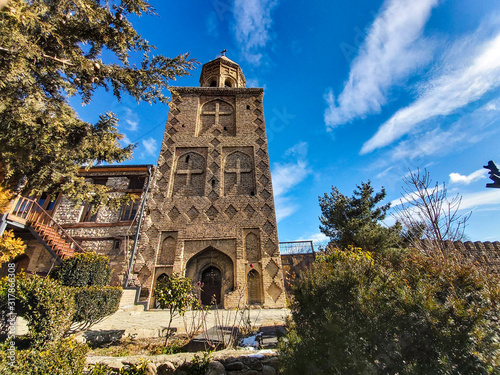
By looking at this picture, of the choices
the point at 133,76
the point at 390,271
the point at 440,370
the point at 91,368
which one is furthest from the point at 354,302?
the point at 133,76

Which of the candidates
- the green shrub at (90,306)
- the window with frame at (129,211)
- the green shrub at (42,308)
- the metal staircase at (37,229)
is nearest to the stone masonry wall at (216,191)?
the window with frame at (129,211)

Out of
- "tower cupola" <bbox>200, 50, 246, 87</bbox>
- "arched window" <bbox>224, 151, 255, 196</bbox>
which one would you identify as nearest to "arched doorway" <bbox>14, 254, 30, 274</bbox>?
"arched window" <bbox>224, 151, 255, 196</bbox>

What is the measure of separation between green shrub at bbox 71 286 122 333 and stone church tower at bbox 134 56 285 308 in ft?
12.3

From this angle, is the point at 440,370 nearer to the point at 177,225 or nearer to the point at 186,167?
the point at 177,225

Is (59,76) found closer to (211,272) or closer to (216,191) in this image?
(216,191)

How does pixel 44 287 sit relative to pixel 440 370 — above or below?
above

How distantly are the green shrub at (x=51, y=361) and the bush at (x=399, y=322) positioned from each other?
317 centimetres

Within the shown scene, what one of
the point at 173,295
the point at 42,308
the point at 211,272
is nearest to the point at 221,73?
the point at 211,272

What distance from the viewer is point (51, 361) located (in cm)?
324

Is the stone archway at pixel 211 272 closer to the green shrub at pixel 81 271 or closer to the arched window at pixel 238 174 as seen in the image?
the arched window at pixel 238 174

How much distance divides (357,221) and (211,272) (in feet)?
31.0

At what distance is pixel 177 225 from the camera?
12219mm

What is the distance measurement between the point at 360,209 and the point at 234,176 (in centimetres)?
912

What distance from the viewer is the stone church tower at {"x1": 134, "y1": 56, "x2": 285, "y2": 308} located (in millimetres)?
11148
